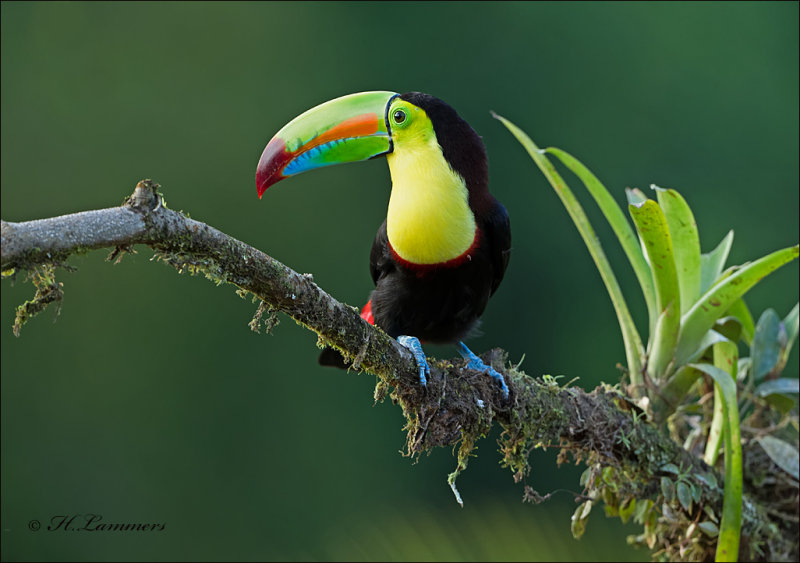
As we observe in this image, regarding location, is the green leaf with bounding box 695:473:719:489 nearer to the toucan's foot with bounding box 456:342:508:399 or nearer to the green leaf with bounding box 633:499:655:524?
the green leaf with bounding box 633:499:655:524

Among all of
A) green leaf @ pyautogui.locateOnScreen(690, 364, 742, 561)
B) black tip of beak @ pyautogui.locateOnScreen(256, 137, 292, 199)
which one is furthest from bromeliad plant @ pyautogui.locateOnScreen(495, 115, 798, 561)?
black tip of beak @ pyautogui.locateOnScreen(256, 137, 292, 199)

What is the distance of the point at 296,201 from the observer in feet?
18.3


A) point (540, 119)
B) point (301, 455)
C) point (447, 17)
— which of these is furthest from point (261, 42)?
point (301, 455)

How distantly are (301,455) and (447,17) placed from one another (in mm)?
3237

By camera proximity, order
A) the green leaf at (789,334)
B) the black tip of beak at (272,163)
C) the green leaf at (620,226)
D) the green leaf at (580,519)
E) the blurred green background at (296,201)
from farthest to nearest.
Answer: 1. the blurred green background at (296,201)
2. the green leaf at (789,334)
3. the green leaf at (620,226)
4. the green leaf at (580,519)
5. the black tip of beak at (272,163)

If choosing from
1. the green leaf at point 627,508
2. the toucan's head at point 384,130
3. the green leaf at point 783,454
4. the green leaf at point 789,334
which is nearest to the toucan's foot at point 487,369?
the toucan's head at point 384,130

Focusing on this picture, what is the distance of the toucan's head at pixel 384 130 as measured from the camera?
1739 mm

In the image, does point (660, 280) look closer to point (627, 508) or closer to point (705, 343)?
point (705, 343)

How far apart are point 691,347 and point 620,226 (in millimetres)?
325

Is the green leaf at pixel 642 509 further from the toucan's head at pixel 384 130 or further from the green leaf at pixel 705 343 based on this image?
the toucan's head at pixel 384 130

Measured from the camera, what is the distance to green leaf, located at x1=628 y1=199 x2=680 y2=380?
5.55ft

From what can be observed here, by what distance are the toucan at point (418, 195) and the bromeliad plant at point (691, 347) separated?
23 cm

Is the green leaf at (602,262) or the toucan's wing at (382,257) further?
the green leaf at (602,262)

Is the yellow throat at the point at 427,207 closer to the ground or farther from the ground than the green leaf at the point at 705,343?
farther from the ground
